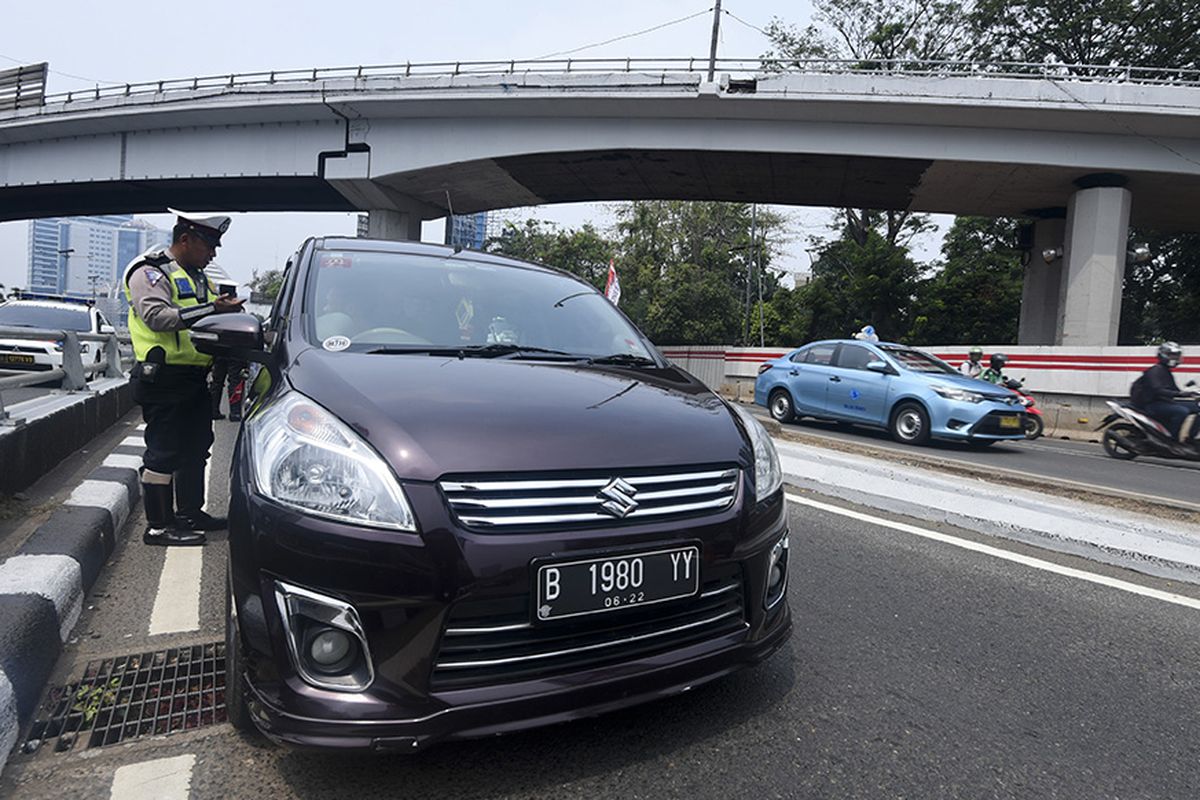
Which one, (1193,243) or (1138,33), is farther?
(1193,243)

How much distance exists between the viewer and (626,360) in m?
3.02

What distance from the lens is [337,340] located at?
8.61 ft

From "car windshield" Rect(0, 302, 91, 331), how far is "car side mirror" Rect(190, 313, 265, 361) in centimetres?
1166

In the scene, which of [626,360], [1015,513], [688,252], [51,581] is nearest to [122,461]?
[51,581]

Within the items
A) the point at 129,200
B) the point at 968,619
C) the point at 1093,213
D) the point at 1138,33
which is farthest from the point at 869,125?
the point at 129,200

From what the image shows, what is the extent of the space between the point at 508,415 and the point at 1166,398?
37.0 ft

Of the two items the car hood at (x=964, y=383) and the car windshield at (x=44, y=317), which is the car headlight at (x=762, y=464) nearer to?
the car hood at (x=964, y=383)

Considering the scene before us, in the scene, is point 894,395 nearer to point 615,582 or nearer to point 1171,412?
point 1171,412

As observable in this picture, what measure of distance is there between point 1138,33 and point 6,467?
35.6 m

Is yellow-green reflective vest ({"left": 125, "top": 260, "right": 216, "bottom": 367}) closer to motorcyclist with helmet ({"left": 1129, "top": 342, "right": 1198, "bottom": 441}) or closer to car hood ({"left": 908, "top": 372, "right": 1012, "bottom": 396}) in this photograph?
car hood ({"left": 908, "top": 372, "right": 1012, "bottom": 396})

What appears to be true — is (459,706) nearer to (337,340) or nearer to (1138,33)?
(337,340)

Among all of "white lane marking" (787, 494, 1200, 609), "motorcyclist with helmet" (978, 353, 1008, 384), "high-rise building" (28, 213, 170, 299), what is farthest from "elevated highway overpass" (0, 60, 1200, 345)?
"high-rise building" (28, 213, 170, 299)

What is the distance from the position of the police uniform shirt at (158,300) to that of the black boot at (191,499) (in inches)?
33.2

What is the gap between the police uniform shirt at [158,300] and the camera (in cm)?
371
